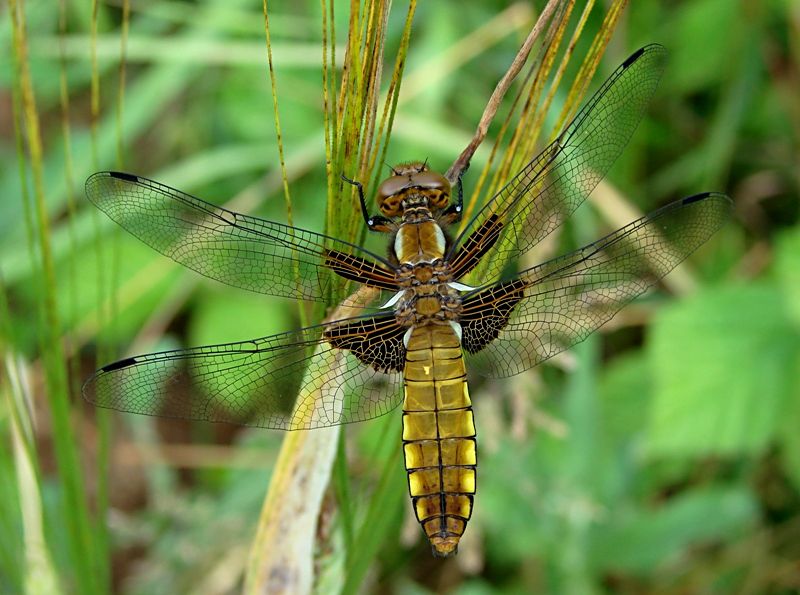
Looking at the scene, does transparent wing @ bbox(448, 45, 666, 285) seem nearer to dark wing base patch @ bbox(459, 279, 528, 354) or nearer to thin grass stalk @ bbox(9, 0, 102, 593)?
dark wing base patch @ bbox(459, 279, 528, 354)

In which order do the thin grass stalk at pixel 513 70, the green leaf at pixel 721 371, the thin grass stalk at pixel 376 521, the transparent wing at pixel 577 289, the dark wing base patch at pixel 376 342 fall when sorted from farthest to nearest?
the green leaf at pixel 721 371
the transparent wing at pixel 577 289
the dark wing base patch at pixel 376 342
the thin grass stalk at pixel 376 521
the thin grass stalk at pixel 513 70

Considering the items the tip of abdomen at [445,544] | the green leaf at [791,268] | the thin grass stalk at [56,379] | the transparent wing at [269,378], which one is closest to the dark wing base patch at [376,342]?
the transparent wing at [269,378]

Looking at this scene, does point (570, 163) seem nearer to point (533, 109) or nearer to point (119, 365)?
point (533, 109)

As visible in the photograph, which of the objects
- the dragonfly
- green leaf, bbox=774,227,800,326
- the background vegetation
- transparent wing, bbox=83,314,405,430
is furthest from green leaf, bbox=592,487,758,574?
transparent wing, bbox=83,314,405,430

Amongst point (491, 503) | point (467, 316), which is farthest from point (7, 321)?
point (491, 503)

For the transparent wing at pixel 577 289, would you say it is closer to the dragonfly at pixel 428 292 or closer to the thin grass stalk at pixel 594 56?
the dragonfly at pixel 428 292

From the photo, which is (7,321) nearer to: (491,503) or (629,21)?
(491,503)

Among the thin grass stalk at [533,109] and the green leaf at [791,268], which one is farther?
the green leaf at [791,268]
